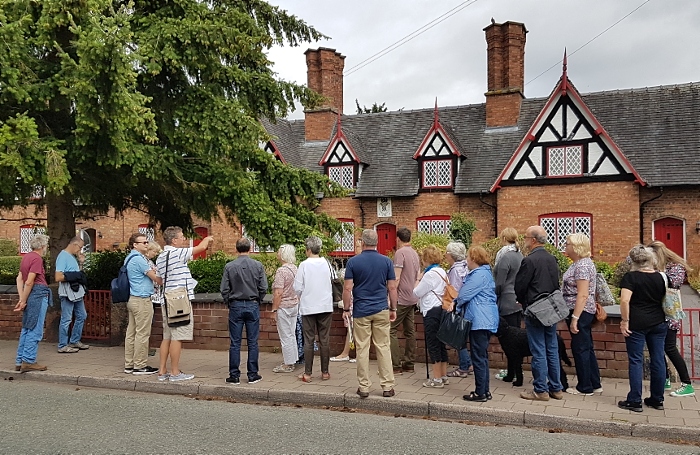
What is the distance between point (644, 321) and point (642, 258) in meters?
0.66

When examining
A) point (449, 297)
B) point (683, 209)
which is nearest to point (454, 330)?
point (449, 297)

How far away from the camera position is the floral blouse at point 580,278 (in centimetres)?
653

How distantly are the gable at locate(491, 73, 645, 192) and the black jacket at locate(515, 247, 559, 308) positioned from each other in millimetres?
16069

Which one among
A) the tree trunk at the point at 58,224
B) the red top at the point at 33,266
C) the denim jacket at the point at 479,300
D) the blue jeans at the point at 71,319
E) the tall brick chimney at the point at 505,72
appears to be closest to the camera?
the denim jacket at the point at 479,300

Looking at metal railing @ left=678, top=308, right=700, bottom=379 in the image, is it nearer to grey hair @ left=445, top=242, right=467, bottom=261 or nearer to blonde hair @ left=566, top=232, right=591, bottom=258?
blonde hair @ left=566, top=232, right=591, bottom=258

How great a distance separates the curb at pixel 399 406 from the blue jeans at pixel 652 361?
56 centimetres

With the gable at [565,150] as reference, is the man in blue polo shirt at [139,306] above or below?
below

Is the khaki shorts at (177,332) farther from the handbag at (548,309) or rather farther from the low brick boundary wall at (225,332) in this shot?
the handbag at (548,309)


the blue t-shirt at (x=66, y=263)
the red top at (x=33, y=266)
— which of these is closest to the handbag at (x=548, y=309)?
the red top at (x=33, y=266)

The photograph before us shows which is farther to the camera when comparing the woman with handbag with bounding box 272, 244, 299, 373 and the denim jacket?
the woman with handbag with bounding box 272, 244, 299, 373

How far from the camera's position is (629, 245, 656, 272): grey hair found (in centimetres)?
618

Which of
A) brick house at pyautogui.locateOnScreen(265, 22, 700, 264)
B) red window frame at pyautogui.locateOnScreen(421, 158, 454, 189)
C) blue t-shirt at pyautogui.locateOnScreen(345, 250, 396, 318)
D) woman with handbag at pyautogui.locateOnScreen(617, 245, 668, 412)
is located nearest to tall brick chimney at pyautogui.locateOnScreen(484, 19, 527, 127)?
brick house at pyautogui.locateOnScreen(265, 22, 700, 264)

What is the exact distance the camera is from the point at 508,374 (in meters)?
7.43

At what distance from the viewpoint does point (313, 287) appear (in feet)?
24.8
